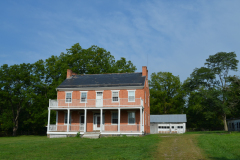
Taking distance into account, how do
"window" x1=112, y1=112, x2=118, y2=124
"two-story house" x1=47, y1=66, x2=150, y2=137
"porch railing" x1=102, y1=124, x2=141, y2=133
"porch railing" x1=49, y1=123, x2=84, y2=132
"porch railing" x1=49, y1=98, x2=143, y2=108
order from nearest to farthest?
"porch railing" x1=102, y1=124, x2=141, y2=133 < "two-story house" x1=47, y1=66, x2=150, y2=137 < "porch railing" x1=49, y1=98, x2=143, y2=108 < "porch railing" x1=49, y1=123, x2=84, y2=132 < "window" x1=112, y1=112, x2=118, y2=124

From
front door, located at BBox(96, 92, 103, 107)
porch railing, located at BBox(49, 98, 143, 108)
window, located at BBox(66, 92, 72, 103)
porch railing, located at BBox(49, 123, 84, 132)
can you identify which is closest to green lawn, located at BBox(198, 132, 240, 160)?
porch railing, located at BBox(49, 98, 143, 108)

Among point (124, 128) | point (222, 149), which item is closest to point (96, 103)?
point (124, 128)

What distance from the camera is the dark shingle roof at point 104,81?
3103 cm

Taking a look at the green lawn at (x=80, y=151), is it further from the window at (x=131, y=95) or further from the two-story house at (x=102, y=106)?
the window at (x=131, y=95)

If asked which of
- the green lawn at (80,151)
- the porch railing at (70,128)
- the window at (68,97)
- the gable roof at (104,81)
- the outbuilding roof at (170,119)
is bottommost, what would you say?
the green lawn at (80,151)

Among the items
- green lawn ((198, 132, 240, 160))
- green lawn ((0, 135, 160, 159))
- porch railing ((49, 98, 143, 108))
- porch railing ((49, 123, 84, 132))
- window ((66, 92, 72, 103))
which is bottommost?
green lawn ((0, 135, 160, 159))

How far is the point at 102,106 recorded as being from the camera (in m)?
29.5

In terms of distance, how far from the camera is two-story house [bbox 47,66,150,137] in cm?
2902

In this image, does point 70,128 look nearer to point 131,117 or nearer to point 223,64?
point 131,117

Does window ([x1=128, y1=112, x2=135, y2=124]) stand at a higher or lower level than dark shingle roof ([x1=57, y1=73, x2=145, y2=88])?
lower

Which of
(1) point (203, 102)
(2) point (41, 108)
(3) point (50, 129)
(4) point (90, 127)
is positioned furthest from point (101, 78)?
(1) point (203, 102)

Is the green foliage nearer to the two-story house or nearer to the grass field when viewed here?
the two-story house

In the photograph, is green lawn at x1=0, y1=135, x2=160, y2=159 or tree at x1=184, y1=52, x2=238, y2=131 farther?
tree at x1=184, y1=52, x2=238, y2=131

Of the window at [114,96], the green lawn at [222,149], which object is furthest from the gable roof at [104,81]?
the green lawn at [222,149]
